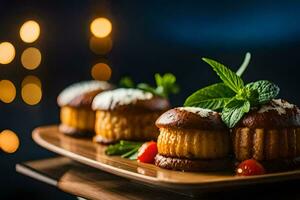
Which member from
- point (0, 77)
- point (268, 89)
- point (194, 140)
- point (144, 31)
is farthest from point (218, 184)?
point (0, 77)

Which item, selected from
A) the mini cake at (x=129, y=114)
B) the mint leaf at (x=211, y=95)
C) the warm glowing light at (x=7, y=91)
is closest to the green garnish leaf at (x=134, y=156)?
the mini cake at (x=129, y=114)

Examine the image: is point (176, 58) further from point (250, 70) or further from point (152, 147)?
point (152, 147)

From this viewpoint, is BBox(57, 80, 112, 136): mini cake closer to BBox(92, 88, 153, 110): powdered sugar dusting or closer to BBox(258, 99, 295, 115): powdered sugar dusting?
BBox(92, 88, 153, 110): powdered sugar dusting

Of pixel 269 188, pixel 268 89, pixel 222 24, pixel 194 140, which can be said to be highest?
pixel 222 24

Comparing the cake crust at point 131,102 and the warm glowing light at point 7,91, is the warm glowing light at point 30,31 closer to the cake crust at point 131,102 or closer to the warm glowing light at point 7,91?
the warm glowing light at point 7,91

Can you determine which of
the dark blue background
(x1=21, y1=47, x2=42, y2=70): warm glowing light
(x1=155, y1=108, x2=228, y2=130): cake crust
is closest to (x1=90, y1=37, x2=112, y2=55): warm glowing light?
the dark blue background

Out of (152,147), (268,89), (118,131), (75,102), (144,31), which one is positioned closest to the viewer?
(268,89)

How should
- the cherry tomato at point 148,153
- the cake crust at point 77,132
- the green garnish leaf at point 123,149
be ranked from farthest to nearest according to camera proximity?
the cake crust at point 77,132
the green garnish leaf at point 123,149
the cherry tomato at point 148,153
